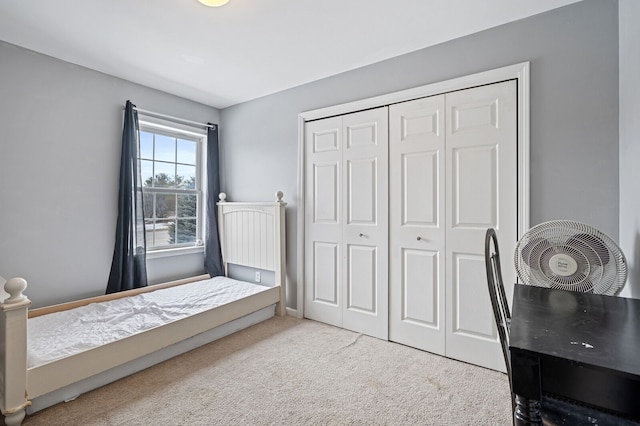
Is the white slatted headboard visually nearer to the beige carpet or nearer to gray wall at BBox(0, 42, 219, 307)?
the beige carpet

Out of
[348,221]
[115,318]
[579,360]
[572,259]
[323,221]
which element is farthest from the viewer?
[323,221]

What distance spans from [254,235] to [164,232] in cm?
101

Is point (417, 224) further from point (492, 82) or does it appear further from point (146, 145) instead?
point (146, 145)

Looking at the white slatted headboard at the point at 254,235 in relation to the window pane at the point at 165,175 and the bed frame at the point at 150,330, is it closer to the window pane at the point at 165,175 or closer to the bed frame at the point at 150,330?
the bed frame at the point at 150,330

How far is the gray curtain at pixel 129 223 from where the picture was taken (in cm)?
291

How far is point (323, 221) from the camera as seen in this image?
3.06 meters

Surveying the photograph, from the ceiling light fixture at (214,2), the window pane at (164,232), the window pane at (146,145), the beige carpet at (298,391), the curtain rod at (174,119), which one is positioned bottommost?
the beige carpet at (298,391)

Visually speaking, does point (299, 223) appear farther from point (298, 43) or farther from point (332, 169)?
point (298, 43)

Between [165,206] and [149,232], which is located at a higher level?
[165,206]

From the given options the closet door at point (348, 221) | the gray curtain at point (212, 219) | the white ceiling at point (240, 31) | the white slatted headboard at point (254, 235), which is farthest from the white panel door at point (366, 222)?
the gray curtain at point (212, 219)

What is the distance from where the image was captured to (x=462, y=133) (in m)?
2.28

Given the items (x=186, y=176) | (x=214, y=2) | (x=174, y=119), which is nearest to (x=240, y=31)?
(x=214, y=2)

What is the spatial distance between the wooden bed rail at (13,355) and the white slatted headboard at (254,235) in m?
1.97

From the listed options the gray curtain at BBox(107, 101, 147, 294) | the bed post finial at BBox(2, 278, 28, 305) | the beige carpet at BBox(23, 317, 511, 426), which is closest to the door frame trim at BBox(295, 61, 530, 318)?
the beige carpet at BBox(23, 317, 511, 426)
